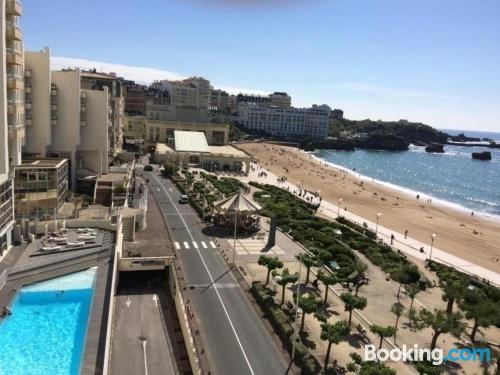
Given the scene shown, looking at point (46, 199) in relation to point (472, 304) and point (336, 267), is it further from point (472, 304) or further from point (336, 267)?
point (472, 304)

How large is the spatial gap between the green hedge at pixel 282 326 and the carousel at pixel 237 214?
1655 cm

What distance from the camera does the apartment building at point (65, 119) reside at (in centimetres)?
4869

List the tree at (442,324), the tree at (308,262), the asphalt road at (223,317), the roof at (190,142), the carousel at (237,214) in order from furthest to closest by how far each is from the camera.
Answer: the roof at (190,142)
the carousel at (237,214)
the tree at (308,262)
the tree at (442,324)
the asphalt road at (223,317)

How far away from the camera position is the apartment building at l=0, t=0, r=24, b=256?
3341 centimetres

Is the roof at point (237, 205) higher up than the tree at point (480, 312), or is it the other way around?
the roof at point (237, 205)

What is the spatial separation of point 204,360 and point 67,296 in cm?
1175

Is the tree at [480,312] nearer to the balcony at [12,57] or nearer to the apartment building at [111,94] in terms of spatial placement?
the balcony at [12,57]

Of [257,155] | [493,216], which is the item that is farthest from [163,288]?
[257,155]

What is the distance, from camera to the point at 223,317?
3042cm

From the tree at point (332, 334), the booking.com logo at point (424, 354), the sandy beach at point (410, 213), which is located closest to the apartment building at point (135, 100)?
the sandy beach at point (410, 213)

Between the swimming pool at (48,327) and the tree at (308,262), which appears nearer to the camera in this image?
the swimming pool at (48,327)

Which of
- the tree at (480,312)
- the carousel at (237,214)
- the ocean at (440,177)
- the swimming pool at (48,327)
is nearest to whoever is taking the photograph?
the swimming pool at (48,327)

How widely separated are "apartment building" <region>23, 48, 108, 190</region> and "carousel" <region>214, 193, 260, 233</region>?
1837 centimetres

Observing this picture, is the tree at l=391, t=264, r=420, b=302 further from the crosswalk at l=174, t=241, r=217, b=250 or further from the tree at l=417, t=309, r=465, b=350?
the crosswalk at l=174, t=241, r=217, b=250
